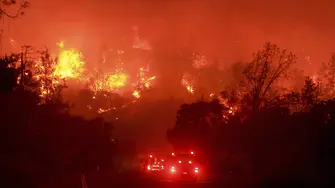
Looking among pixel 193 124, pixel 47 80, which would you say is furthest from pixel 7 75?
pixel 193 124

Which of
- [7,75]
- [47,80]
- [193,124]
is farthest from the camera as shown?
[193,124]

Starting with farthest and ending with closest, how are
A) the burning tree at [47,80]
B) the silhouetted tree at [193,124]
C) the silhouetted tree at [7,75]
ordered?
the silhouetted tree at [193,124] → the burning tree at [47,80] → the silhouetted tree at [7,75]

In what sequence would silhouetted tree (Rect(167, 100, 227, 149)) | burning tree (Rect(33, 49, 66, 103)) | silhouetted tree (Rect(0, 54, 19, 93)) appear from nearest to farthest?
silhouetted tree (Rect(0, 54, 19, 93)) < burning tree (Rect(33, 49, 66, 103)) < silhouetted tree (Rect(167, 100, 227, 149))

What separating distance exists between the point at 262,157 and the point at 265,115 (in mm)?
5703

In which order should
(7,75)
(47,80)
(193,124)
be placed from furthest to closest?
(193,124)
(47,80)
(7,75)

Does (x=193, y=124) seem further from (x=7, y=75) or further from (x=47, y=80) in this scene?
(x=7, y=75)

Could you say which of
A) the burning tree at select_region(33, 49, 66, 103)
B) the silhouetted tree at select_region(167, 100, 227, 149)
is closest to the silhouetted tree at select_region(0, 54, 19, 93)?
the burning tree at select_region(33, 49, 66, 103)

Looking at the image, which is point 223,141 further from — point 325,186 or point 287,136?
point 325,186

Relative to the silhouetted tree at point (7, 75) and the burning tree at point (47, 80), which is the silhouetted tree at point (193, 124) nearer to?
the burning tree at point (47, 80)

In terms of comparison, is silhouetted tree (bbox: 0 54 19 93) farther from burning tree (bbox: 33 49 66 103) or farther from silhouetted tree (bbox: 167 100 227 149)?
silhouetted tree (bbox: 167 100 227 149)

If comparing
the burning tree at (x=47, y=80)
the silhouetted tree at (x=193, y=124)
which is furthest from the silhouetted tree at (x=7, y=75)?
the silhouetted tree at (x=193, y=124)

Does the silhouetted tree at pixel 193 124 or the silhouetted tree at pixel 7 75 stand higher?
the silhouetted tree at pixel 193 124

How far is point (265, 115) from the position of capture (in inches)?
1791

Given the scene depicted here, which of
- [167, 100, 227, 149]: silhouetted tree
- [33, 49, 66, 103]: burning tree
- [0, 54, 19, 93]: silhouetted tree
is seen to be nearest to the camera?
[0, 54, 19, 93]: silhouetted tree
